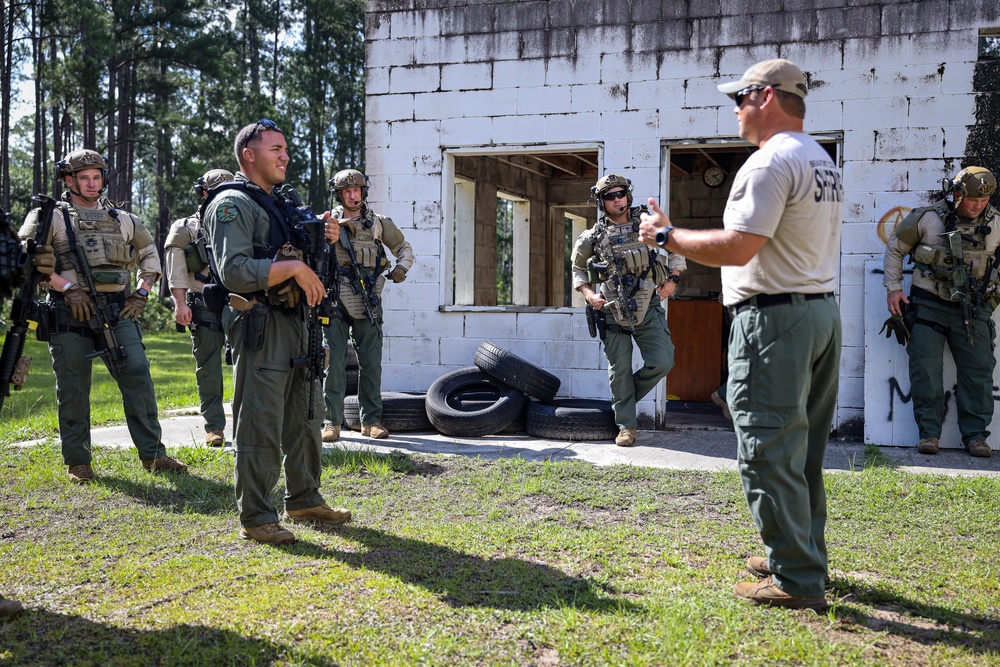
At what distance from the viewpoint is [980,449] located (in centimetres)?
698

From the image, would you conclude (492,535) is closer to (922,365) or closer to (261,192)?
(261,192)

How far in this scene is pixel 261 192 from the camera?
14.7ft

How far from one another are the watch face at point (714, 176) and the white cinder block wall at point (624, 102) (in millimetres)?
5057

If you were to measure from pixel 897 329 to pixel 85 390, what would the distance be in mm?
6044

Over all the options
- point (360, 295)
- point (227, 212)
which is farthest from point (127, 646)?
point (360, 295)

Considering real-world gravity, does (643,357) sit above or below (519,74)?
below

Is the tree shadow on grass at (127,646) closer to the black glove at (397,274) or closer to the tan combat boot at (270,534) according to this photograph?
the tan combat boot at (270,534)

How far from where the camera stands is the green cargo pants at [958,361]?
7.13m

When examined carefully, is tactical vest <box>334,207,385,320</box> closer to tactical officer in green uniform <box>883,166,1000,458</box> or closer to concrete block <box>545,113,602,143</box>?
concrete block <box>545,113,602,143</box>

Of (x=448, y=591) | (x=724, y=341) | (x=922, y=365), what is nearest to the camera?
(x=448, y=591)

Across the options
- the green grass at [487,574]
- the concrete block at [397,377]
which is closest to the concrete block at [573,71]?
the concrete block at [397,377]

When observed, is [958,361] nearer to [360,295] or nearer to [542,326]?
[542,326]

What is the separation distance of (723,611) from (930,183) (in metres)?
5.46

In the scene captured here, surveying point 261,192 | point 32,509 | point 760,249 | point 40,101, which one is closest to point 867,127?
point 760,249
